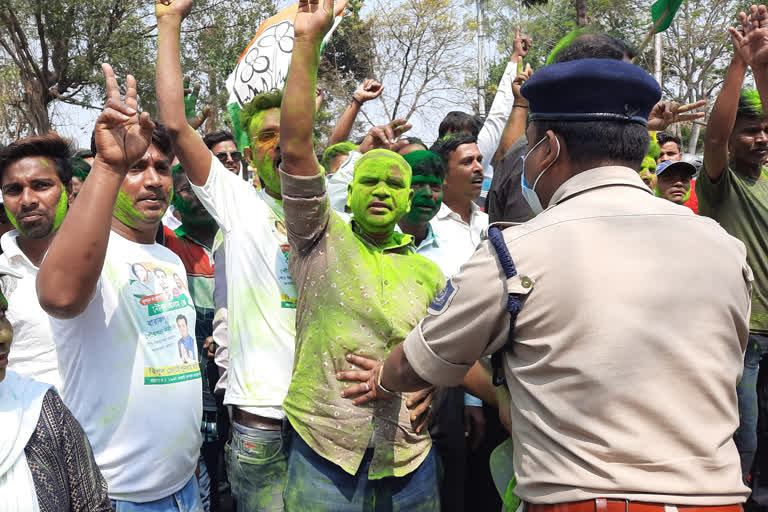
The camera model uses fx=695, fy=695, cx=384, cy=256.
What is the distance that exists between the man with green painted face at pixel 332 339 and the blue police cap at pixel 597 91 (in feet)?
3.20

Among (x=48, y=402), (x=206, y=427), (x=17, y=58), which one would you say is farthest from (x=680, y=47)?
(x=48, y=402)

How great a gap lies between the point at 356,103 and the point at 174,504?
2.80m

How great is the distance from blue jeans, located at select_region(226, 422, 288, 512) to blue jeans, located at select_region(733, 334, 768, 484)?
2.81m

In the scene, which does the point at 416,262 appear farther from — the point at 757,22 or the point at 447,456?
the point at 757,22

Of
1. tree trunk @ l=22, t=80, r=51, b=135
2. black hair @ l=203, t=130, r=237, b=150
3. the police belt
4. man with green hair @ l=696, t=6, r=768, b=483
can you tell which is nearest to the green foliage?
tree trunk @ l=22, t=80, r=51, b=135

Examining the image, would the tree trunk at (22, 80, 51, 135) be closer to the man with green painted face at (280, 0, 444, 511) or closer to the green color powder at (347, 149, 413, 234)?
the green color powder at (347, 149, 413, 234)

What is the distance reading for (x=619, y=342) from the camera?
1.70 metres

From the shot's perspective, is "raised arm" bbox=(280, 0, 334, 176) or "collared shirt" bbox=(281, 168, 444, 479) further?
"collared shirt" bbox=(281, 168, 444, 479)

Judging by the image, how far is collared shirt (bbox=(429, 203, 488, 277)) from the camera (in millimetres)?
4348

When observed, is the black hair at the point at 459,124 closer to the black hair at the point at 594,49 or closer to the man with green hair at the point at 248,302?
the man with green hair at the point at 248,302

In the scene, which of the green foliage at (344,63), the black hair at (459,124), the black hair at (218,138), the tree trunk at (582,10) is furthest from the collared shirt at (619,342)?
the green foliage at (344,63)

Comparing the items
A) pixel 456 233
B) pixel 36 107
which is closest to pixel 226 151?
pixel 456 233

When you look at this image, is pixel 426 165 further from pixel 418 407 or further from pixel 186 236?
pixel 418 407

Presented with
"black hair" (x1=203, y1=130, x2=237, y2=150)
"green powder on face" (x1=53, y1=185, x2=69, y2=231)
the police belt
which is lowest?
the police belt
